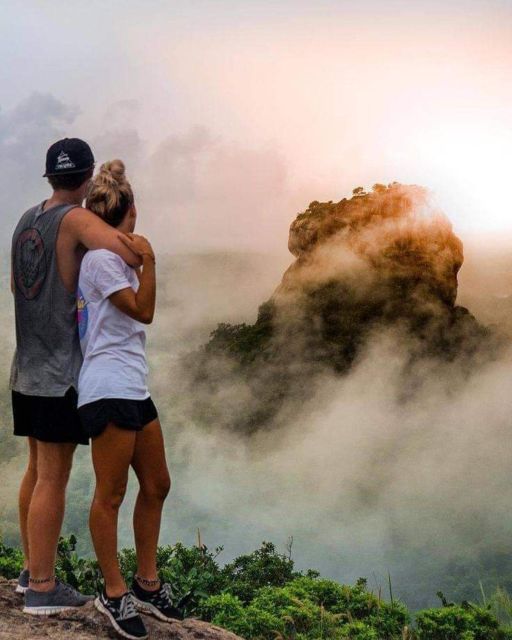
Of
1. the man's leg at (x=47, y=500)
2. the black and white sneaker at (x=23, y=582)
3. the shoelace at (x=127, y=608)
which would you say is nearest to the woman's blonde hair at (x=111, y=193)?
the man's leg at (x=47, y=500)

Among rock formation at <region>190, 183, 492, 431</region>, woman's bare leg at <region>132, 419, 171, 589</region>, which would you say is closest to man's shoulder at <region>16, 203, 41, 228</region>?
woman's bare leg at <region>132, 419, 171, 589</region>

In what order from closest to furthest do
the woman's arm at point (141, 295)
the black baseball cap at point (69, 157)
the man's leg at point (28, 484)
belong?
1. the woman's arm at point (141, 295)
2. the black baseball cap at point (69, 157)
3. the man's leg at point (28, 484)

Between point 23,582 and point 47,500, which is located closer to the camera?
point 47,500

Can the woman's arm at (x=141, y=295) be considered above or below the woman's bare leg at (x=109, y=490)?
above

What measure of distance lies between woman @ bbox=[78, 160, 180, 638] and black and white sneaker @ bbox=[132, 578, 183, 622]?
15 centimetres

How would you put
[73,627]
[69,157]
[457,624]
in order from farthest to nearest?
[457,624]
[73,627]
[69,157]

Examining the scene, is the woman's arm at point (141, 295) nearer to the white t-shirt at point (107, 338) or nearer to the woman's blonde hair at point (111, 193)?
the white t-shirt at point (107, 338)

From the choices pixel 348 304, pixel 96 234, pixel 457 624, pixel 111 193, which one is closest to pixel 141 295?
pixel 96 234

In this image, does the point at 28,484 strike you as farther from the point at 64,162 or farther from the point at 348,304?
the point at 348,304

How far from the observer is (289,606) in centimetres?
545

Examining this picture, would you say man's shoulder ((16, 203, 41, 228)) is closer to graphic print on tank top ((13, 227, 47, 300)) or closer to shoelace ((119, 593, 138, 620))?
graphic print on tank top ((13, 227, 47, 300))

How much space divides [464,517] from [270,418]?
19.8 feet

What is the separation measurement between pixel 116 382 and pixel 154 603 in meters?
1.11

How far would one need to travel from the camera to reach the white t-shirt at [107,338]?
11.8 feet
